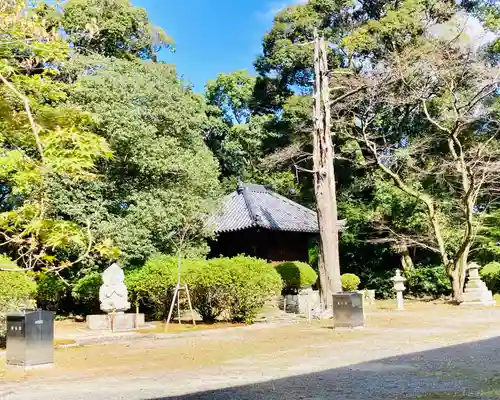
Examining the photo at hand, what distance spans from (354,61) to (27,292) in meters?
22.5

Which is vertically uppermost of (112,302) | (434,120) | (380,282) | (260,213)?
(434,120)

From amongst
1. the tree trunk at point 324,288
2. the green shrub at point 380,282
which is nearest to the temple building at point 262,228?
the green shrub at point 380,282

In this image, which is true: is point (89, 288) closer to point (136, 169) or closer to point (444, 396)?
point (136, 169)

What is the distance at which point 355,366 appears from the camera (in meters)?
7.45

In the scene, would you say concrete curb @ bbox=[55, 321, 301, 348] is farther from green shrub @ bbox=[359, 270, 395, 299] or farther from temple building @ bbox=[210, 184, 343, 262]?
green shrub @ bbox=[359, 270, 395, 299]

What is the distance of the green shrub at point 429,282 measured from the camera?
976 inches

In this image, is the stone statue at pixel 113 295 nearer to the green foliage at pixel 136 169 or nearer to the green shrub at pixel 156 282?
the green shrub at pixel 156 282

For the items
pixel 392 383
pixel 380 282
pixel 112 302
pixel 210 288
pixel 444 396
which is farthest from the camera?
pixel 380 282

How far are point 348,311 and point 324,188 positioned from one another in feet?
18.0

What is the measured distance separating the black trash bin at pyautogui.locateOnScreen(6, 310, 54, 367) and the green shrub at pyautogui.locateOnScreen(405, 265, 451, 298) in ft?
65.9

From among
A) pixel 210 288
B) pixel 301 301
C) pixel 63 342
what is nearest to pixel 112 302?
pixel 210 288

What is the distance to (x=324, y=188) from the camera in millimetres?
17266

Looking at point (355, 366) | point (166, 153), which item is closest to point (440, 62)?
point (166, 153)

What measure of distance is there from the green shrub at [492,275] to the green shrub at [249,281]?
45.0ft
